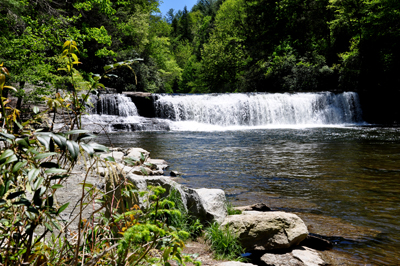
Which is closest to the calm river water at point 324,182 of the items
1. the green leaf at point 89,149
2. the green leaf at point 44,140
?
the green leaf at point 89,149

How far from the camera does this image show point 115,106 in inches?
825

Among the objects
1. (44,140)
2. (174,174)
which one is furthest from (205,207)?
(174,174)

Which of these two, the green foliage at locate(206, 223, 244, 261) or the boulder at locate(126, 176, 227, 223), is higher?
the boulder at locate(126, 176, 227, 223)

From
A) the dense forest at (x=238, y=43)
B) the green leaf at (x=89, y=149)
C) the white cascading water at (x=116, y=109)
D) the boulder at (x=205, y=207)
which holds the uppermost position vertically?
the dense forest at (x=238, y=43)

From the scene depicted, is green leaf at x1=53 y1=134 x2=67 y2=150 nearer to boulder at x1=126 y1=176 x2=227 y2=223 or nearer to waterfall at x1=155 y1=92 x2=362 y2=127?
boulder at x1=126 y1=176 x2=227 y2=223

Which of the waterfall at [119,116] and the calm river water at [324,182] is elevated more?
the waterfall at [119,116]

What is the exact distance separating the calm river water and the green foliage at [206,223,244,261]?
1.10m

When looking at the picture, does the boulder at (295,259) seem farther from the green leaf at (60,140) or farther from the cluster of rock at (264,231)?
the green leaf at (60,140)

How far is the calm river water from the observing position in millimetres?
3655

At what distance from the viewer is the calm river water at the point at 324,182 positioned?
366 centimetres

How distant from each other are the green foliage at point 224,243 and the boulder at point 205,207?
24 centimetres

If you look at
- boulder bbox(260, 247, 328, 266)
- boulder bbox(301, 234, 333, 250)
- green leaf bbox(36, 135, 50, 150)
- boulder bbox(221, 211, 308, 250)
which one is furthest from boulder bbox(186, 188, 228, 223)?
green leaf bbox(36, 135, 50, 150)

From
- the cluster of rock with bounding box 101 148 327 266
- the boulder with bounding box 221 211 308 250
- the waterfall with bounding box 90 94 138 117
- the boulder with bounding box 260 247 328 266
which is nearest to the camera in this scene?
the boulder with bounding box 260 247 328 266

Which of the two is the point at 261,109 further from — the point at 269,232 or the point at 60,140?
the point at 60,140
